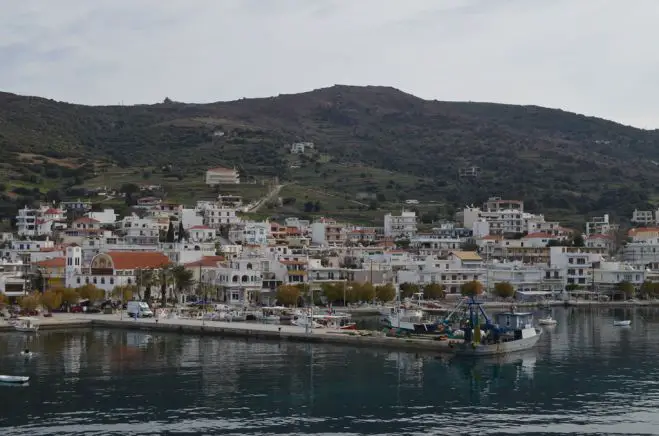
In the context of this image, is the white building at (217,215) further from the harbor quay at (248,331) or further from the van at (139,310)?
the harbor quay at (248,331)

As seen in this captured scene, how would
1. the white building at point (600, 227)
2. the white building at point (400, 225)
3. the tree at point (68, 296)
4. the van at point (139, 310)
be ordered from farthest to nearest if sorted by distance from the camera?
the white building at point (600, 227) → the white building at point (400, 225) → the tree at point (68, 296) → the van at point (139, 310)

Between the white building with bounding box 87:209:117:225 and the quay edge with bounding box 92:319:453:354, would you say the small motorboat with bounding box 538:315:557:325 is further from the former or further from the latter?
the white building with bounding box 87:209:117:225

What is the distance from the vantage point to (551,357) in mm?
58062

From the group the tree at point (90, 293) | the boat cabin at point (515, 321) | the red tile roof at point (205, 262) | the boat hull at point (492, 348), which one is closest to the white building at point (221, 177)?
the red tile roof at point (205, 262)

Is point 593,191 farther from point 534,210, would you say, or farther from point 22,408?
point 22,408

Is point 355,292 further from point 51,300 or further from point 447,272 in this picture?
point 51,300

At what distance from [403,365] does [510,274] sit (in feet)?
176

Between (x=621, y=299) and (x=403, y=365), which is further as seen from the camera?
(x=621, y=299)

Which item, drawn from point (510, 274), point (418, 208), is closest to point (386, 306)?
point (510, 274)

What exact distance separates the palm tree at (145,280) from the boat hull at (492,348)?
34.6 meters

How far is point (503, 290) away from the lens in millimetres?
99625

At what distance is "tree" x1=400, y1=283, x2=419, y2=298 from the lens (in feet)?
321

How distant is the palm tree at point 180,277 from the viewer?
284 feet

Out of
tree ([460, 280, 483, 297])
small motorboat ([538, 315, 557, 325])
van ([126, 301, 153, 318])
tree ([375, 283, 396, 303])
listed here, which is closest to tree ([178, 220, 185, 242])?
tree ([375, 283, 396, 303])
